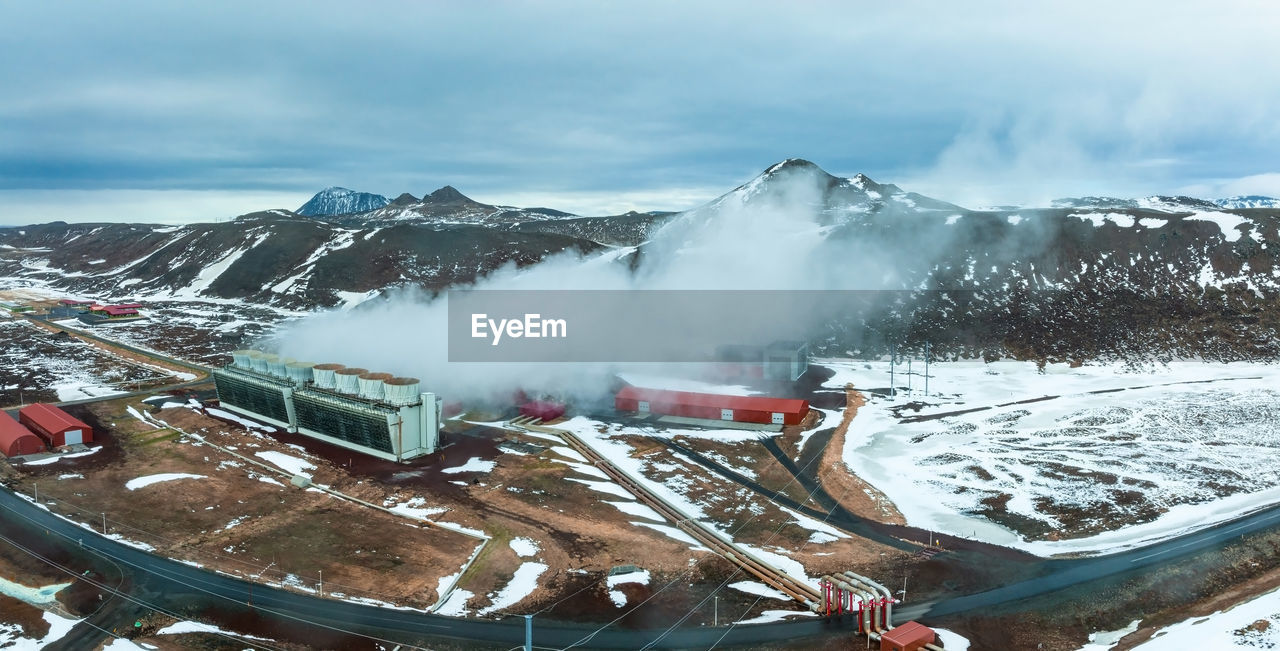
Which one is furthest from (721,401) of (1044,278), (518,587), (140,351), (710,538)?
(140,351)

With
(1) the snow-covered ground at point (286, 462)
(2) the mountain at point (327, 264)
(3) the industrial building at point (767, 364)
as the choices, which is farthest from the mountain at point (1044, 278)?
(1) the snow-covered ground at point (286, 462)

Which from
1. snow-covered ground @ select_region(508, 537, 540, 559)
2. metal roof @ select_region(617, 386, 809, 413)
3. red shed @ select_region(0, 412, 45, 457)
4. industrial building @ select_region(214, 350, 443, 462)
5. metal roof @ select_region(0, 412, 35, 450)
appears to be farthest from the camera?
metal roof @ select_region(617, 386, 809, 413)

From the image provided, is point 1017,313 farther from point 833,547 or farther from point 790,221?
point 833,547

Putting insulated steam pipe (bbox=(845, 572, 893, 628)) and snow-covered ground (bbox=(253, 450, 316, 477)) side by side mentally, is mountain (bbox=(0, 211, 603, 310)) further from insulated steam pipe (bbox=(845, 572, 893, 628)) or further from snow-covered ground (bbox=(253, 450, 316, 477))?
insulated steam pipe (bbox=(845, 572, 893, 628))

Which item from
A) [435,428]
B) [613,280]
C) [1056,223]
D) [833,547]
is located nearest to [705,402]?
[435,428]

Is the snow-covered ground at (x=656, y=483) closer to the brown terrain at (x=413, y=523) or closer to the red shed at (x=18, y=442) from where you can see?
the brown terrain at (x=413, y=523)

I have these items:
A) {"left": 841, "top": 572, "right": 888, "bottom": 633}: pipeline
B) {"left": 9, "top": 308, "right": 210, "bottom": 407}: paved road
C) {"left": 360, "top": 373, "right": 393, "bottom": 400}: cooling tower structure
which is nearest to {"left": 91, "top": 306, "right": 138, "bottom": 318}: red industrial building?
{"left": 9, "top": 308, "right": 210, "bottom": 407}: paved road

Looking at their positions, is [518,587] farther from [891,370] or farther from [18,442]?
[891,370]
